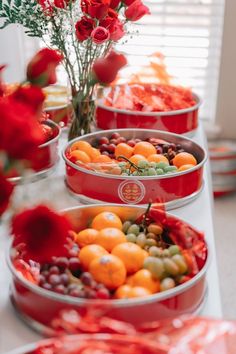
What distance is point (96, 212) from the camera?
110cm

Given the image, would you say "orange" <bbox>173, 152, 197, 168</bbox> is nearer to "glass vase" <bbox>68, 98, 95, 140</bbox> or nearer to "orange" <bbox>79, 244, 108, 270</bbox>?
"glass vase" <bbox>68, 98, 95, 140</bbox>

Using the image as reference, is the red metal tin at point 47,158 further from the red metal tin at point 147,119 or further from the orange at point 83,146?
the red metal tin at point 147,119

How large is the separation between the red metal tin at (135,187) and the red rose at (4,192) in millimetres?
550

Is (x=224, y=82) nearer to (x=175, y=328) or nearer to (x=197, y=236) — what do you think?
(x=197, y=236)

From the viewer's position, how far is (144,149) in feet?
4.58

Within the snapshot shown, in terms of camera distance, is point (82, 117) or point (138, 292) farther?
point (82, 117)

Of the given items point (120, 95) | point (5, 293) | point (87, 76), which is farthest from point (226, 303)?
point (5, 293)

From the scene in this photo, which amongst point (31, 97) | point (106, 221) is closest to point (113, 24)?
point (106, 221)

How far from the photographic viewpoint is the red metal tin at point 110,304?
0.81m

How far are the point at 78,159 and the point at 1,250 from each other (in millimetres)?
352

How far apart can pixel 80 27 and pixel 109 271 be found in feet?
2.29

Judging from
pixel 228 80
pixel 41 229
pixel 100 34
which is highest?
pixel 100 34

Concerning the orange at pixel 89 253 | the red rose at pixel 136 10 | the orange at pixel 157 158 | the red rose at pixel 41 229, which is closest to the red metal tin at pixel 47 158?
the orange at pixel 157 158

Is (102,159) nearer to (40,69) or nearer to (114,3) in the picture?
(114,3)
